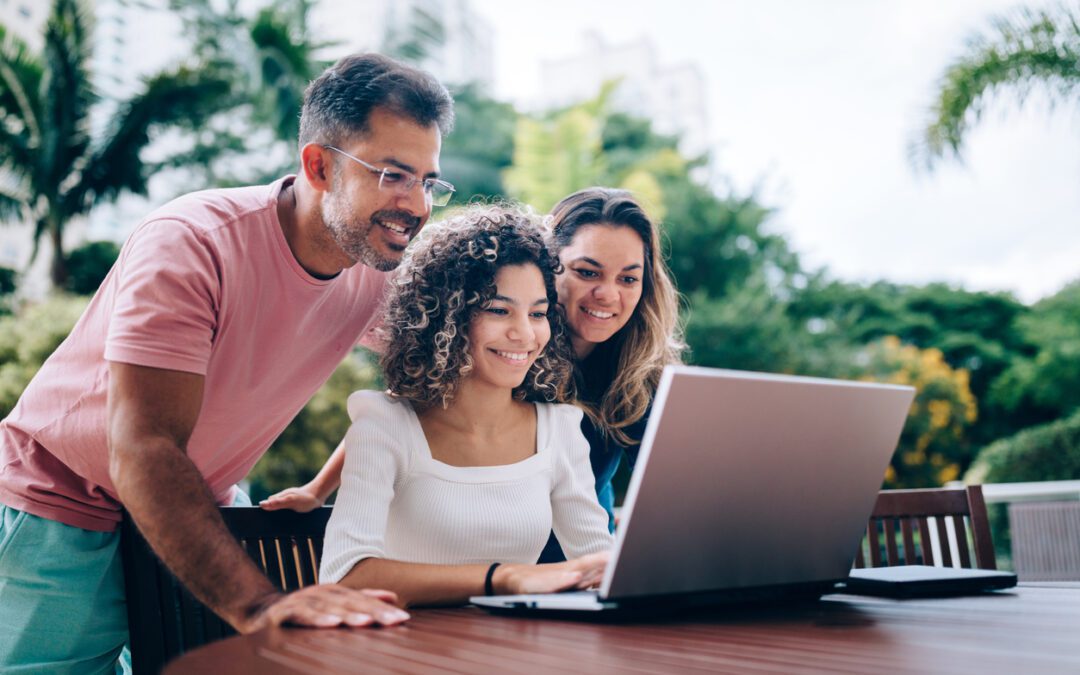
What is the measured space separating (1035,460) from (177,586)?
31.6ft

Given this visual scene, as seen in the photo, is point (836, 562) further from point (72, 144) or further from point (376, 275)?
point (72, 144)

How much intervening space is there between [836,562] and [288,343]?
1.23m

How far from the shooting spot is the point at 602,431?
7.18 feet

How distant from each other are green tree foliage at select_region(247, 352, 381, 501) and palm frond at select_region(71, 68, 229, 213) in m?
5.27

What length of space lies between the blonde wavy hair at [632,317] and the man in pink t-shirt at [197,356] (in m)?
0.46

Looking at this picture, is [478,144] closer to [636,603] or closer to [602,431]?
[602,431]

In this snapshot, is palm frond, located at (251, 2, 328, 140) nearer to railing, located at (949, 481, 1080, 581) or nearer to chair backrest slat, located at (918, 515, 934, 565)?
railing, located at (949, 481, 1080, 581)

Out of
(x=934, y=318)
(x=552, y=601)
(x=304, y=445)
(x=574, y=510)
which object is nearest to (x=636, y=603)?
(x=552, y=601)

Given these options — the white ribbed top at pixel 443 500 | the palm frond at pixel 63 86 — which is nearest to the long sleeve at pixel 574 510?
the white ribbed top at pixel 443 500

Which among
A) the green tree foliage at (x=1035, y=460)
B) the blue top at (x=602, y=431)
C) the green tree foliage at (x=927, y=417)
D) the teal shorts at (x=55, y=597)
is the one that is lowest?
the teal shorts at (x=55, y=597)

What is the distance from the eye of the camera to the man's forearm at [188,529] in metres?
1.13

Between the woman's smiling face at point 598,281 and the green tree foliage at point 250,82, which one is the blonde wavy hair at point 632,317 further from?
the green tree foliage at point 250,82

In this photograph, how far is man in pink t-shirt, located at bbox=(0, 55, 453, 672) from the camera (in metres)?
1.38

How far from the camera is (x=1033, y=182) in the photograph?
18094mm
